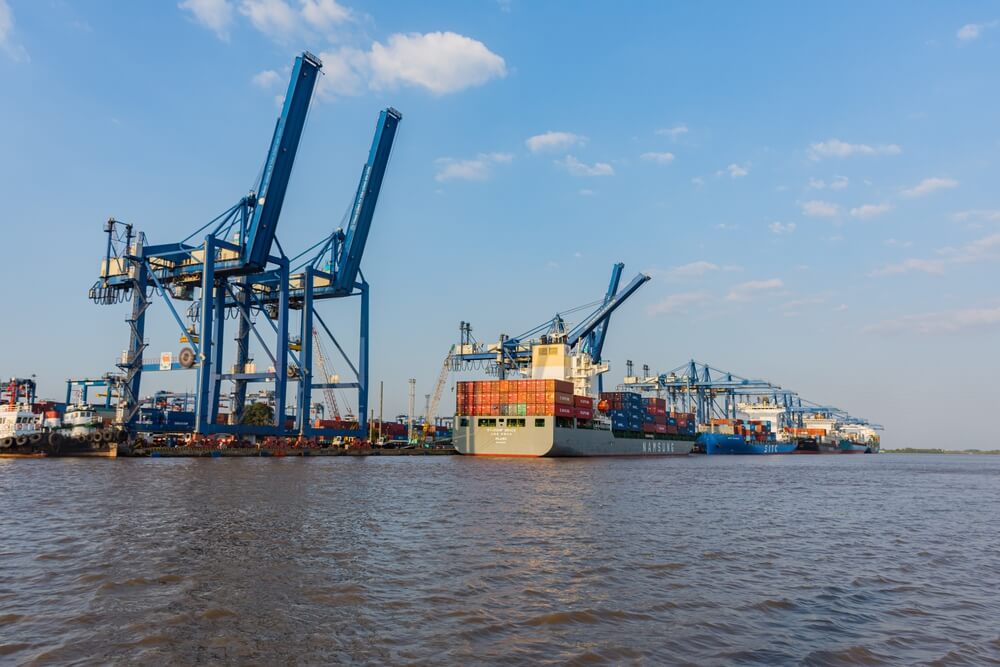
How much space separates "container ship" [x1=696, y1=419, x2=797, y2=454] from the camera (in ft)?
364

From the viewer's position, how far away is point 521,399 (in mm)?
68250

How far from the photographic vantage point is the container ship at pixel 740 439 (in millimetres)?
110875

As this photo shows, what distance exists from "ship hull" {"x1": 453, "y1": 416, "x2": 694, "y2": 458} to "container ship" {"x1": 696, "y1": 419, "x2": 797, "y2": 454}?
3706 centimetres

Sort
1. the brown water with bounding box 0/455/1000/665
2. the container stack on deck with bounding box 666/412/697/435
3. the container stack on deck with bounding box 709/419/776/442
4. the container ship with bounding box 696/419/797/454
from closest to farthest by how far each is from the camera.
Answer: the brown water with bounding box 0/455/1000/665
the container stack on deck with bounding box 666/412/697/435
the container ship with bounding box 696/419/797/454
the container stack on deck with bounding box 709/419/776/442

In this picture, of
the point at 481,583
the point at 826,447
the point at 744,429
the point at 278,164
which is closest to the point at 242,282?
the point at 278,164

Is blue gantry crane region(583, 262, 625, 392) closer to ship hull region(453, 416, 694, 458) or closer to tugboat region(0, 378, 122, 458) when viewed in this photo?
ship hull region(453, 416, 694, 458)

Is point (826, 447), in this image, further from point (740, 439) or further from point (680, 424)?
point (680, 424)

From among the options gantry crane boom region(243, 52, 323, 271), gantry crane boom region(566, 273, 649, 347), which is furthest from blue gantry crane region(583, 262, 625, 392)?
gantry crane boom region(243, 52, 323, 271)

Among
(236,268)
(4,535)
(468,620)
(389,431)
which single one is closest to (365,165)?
(236,268)

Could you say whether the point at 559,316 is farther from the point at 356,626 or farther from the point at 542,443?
the point at 356,626

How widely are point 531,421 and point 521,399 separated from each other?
2.56 meters

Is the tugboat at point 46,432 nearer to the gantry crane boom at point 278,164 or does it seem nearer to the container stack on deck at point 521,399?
the gantry crane boom at point 278,164

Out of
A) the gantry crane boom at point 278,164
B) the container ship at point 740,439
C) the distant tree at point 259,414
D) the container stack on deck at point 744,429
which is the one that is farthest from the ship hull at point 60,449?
the container stack on deck at point 744,429

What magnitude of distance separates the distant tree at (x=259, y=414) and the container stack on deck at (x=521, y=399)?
134 feet
